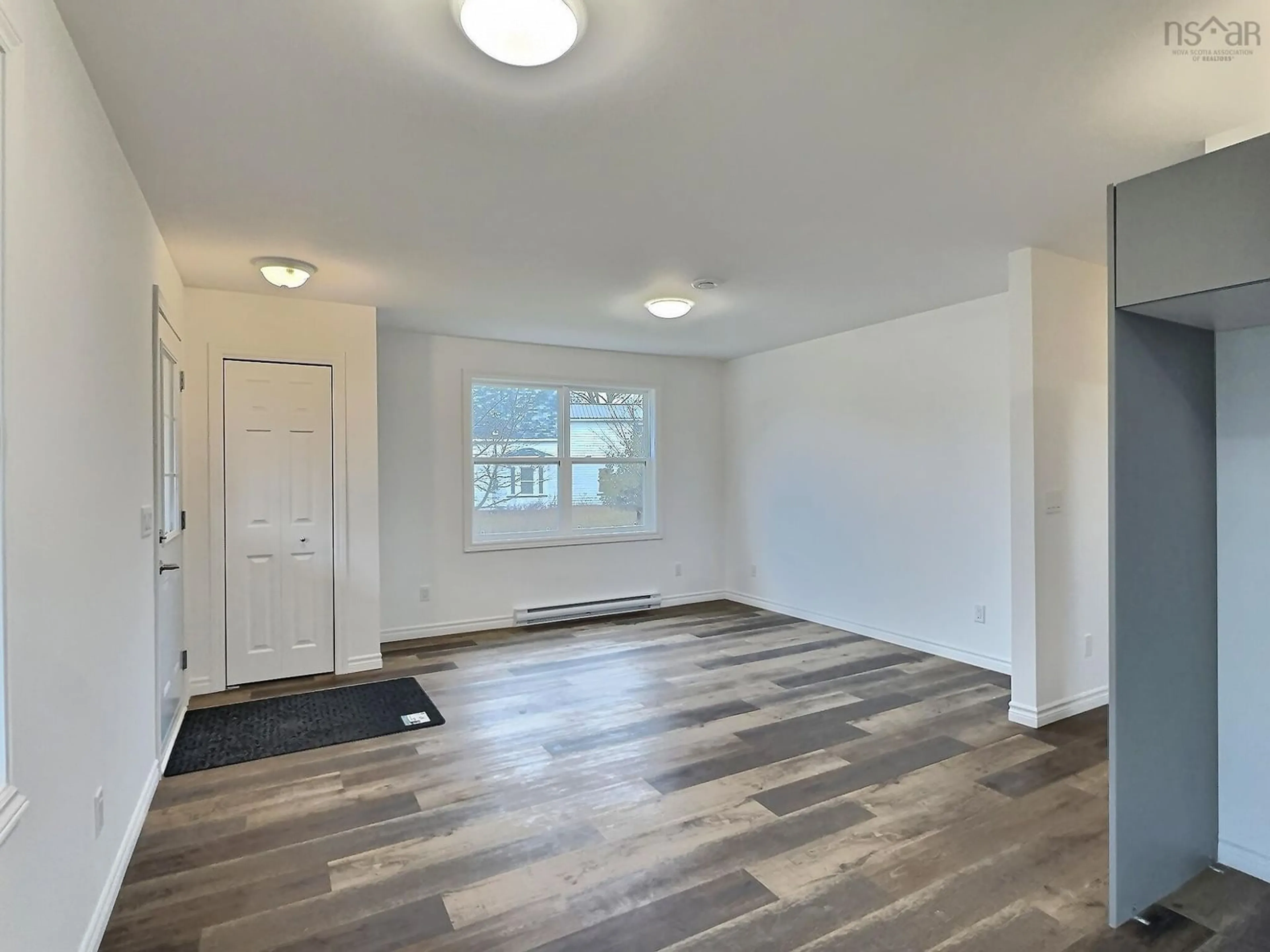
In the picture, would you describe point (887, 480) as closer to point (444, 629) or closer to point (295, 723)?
point (444, 629)

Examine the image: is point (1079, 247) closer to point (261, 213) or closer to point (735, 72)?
point (735, 72)

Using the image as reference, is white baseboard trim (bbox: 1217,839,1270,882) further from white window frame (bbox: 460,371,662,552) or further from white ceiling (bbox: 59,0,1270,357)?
white window frame (bbox: 460,371,662,552)

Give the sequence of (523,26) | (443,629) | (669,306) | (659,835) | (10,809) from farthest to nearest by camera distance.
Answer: (443,629), (669,306), (659,835), (523,26), (10,809)

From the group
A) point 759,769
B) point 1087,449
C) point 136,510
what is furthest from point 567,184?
point 1087,449

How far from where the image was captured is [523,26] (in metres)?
1.62

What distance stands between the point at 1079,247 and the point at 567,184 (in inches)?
102

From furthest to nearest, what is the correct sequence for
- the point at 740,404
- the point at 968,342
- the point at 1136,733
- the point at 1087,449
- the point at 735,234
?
the point at 740,404
the point at 968,342
the point at 1087,449
the point at 735,234
the point at 1136,733

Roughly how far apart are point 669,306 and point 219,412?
2813 millimetres

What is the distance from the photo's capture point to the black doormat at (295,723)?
3.19 metres

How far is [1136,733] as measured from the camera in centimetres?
205

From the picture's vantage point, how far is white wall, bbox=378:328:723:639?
5.34 meters

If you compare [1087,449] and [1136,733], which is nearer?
[1136,733]

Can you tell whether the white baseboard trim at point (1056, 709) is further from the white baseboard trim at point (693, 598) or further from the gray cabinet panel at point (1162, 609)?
the white baseboard trim at point (693, 598)

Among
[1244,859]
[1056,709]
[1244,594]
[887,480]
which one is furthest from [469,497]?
[1244,859]
